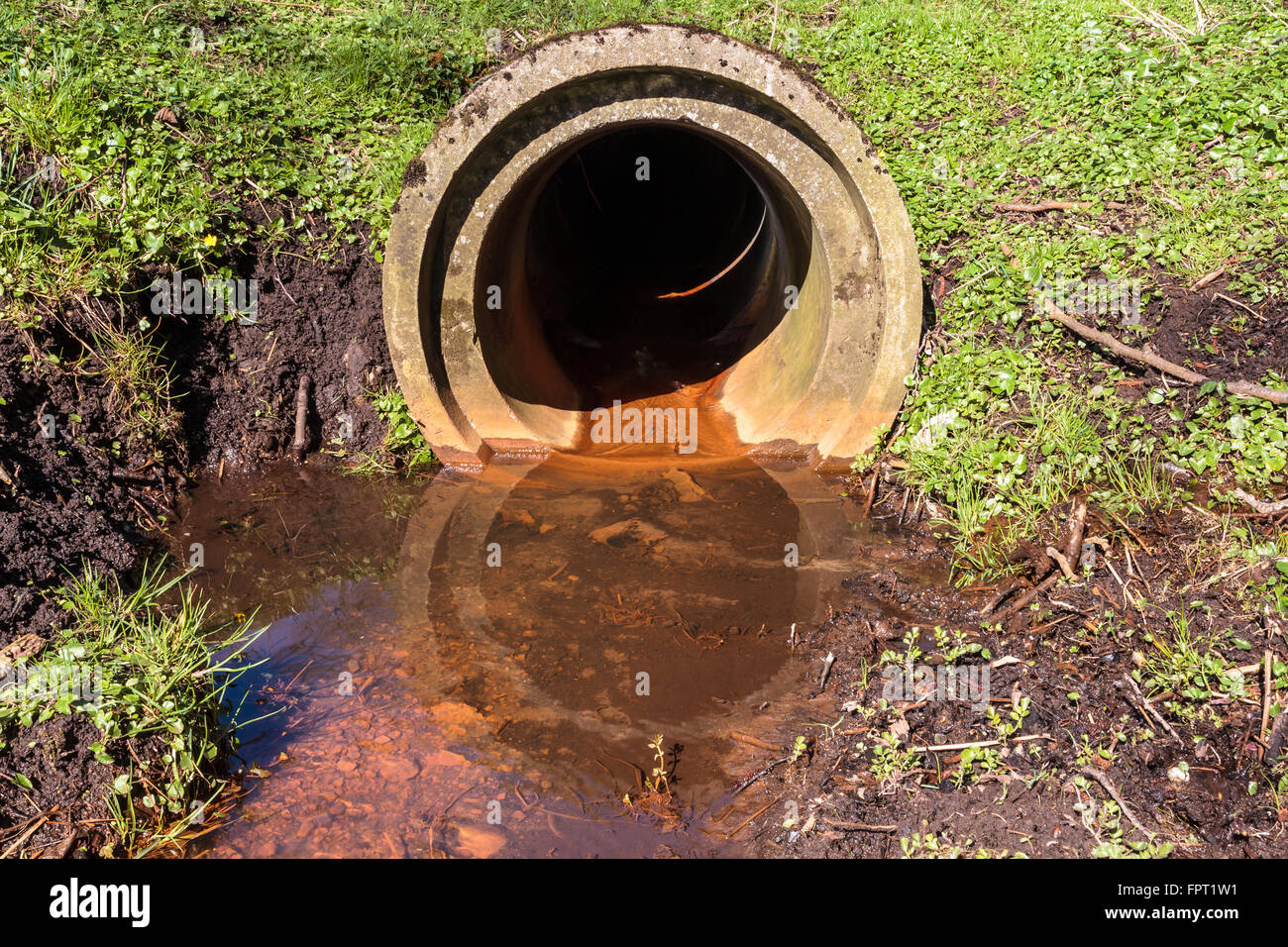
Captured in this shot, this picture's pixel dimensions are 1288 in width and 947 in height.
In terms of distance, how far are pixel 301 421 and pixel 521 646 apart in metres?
2.74

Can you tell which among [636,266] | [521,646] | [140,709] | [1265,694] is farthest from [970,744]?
[636,266]

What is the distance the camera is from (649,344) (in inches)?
347

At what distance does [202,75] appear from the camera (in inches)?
262

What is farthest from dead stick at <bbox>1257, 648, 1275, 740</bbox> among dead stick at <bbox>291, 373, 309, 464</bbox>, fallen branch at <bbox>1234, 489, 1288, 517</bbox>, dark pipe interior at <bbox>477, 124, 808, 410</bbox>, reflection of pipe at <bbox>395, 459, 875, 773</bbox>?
dead stick at <bbox>291, 373, 309, 464</bbox>

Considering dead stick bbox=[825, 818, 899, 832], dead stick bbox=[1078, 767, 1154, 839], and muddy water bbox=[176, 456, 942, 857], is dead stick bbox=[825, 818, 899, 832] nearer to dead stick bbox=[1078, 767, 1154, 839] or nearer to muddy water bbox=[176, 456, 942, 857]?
muddy water bbox=[176, 456, 942, 857]

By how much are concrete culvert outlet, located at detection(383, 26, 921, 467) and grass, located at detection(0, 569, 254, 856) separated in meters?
2.62

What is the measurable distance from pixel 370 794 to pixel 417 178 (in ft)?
12.1

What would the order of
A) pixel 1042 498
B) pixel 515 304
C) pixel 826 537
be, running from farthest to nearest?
pixel 515 304 < pixel 826 537 < pixel 1042 498

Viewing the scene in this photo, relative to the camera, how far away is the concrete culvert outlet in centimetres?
550

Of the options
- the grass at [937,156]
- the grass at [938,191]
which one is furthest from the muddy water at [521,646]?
the grass at [937,156]

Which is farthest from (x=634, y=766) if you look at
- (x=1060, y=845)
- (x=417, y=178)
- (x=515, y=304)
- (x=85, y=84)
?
(x=85, y=84)

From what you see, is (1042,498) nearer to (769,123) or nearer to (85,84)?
(769,123)

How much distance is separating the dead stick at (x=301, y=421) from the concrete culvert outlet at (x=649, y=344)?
780mm
